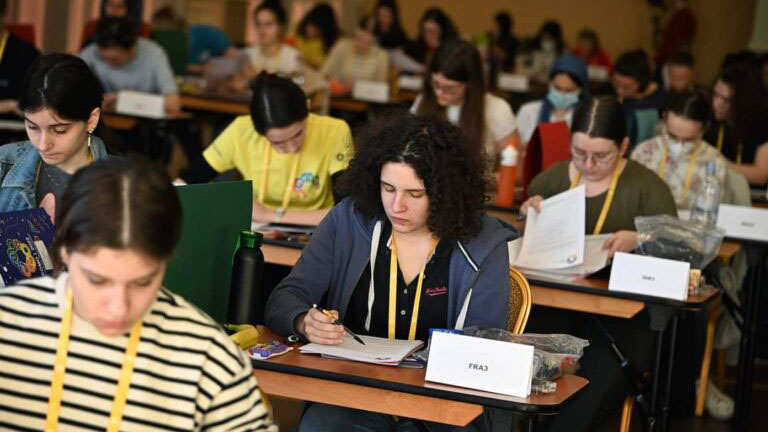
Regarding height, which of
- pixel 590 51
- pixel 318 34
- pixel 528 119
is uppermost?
pixel 590 51

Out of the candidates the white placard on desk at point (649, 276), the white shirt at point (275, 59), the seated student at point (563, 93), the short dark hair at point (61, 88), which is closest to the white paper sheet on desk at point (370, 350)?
the short dark hair at point (61, 88)

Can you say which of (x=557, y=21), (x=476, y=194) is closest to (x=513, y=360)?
(x=476, y=194)

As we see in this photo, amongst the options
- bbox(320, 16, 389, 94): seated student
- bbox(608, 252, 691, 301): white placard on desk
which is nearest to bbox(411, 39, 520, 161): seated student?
bbox(608, 252, 691, 301): white placard on desk

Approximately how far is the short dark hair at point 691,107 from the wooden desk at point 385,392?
2.50 m

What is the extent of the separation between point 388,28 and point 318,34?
Result: 29.8 inches

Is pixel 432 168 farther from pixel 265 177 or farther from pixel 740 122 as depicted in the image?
pixel 740 122

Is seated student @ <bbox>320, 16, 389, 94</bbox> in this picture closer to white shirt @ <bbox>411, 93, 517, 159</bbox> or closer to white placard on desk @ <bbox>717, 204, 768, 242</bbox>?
white shirt @ <bbox>411, 93, 517, 159</bbox>

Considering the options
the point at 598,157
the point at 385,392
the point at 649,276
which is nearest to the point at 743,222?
the point at 598,157

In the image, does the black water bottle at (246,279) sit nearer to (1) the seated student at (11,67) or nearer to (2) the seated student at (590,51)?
(1) the seated student at (11,67)

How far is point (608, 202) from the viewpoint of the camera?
4043 mm

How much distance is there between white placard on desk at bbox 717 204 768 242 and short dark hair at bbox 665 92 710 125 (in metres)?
0.52

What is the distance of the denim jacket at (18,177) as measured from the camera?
2.88 metres

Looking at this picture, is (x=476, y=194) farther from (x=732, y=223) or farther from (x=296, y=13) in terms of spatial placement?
(x=296, y=13)

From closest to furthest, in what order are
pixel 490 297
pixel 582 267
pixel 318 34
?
pixel 490 297 < pixel 582 267 < pixel 318 34
